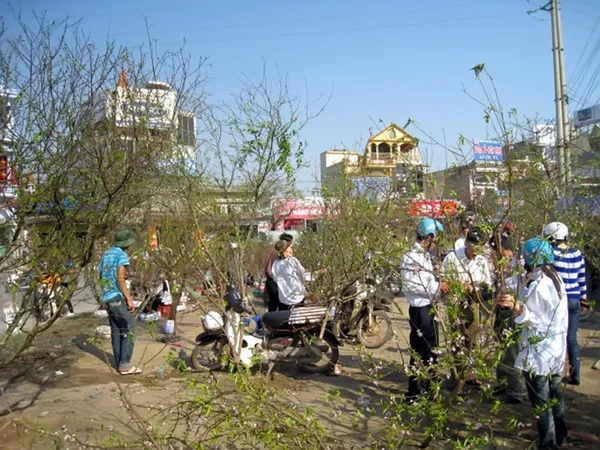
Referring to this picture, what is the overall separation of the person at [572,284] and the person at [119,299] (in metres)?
4.45

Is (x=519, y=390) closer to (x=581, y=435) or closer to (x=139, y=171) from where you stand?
(x=581, y=435)

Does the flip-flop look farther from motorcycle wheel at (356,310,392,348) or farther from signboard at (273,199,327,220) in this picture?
signboard at (273,199,327,220)

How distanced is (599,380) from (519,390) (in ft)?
4.24

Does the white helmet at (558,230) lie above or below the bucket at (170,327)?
above

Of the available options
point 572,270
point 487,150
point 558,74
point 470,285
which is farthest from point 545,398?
point 558,74

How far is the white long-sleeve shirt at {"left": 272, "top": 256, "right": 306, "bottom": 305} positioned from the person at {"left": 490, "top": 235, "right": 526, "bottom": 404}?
2.63 metres

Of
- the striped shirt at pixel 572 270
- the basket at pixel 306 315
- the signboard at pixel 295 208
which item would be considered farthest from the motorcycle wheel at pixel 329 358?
the signboard at pixel 295 208

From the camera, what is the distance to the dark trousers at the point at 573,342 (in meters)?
5.24

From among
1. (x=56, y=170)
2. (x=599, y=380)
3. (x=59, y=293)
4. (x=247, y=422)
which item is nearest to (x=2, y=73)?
(x=56, y=170)

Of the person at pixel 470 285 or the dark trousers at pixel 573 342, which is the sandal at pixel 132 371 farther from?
the dark trousers at pixel 573 342

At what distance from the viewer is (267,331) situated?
614 centimetres

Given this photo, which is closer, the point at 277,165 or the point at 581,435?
the point at 581,435

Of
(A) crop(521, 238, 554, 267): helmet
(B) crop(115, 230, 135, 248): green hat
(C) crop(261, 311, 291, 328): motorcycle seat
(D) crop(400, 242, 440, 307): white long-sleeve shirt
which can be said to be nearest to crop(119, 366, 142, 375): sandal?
(B) crop(115, 230, 135, 248): green hat

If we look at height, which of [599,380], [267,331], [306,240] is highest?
[306,240]
